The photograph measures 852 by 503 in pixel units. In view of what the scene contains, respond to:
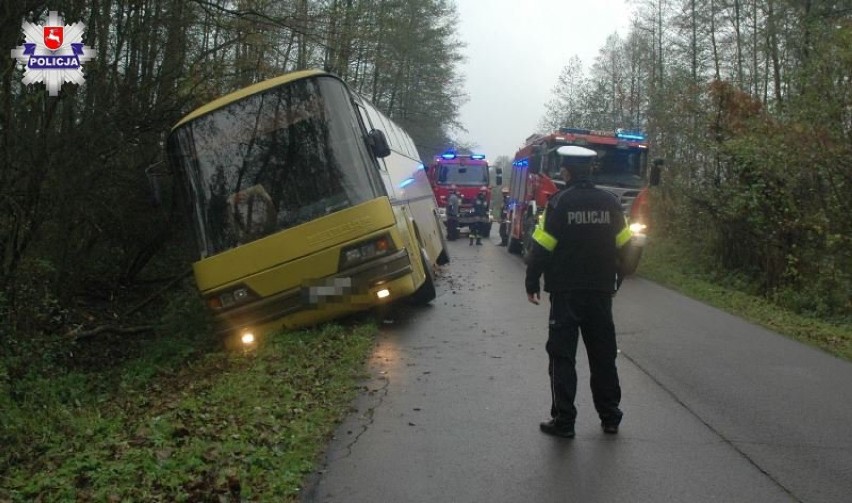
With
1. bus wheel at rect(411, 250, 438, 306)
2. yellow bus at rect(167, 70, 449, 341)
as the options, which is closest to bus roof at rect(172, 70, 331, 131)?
yellow bus at rect(167, 70, 449, 341)

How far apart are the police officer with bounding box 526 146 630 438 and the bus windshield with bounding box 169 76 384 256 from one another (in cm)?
387

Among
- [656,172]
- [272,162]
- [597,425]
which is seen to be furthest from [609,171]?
[597,425]

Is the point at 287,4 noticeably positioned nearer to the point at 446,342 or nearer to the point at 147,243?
the point at 147,243

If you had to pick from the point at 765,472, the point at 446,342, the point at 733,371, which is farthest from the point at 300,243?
the point at 765,472

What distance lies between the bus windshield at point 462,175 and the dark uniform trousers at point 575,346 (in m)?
26.1

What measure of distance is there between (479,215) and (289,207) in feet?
68.5

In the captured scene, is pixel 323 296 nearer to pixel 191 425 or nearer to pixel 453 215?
pixel 191 425

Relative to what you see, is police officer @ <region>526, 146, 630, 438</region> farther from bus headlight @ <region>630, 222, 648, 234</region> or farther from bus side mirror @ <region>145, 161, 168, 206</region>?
bus headlight @ <region>630, 222, 648, 234</region>

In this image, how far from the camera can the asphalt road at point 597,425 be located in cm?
488

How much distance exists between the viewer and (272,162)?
967 centimetres

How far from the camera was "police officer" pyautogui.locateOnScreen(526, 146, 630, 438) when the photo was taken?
19.1 ft

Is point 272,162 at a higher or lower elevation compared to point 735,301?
higher

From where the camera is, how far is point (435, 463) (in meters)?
5.23

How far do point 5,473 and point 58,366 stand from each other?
4.59 meters
